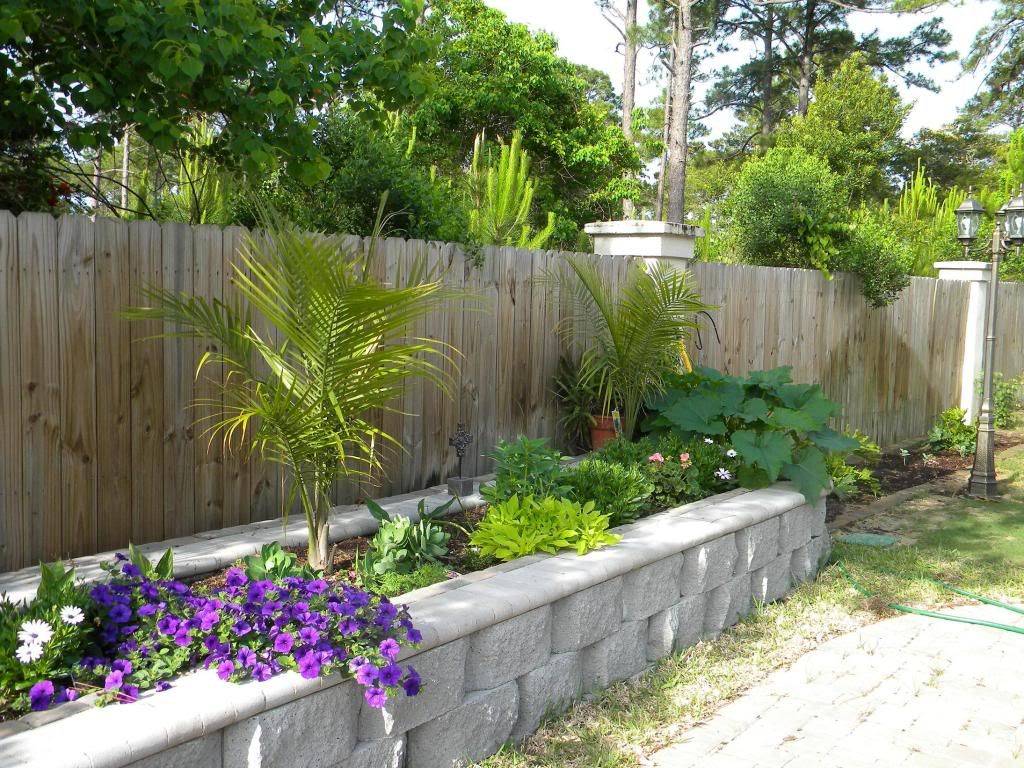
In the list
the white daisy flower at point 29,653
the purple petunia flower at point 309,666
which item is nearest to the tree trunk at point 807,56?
the purple petunia flower at point 309,666

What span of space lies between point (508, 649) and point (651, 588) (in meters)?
0.87

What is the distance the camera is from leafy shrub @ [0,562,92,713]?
2.15m

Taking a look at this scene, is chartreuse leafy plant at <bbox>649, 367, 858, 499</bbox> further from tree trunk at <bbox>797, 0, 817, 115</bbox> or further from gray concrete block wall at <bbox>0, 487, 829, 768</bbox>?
tree trunk at <bbox>797, 0, 817, 115</bbox>

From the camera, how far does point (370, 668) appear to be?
94.0 inches

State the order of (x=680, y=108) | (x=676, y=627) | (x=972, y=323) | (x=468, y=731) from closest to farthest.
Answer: (x=468, y=731)
(x=676, y=627)
(x=972, y=323)
(x=680, y=108)

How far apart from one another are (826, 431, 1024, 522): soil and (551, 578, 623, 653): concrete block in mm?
3509

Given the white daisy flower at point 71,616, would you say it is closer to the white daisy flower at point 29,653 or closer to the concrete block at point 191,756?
the white daisy flower at point 29,653

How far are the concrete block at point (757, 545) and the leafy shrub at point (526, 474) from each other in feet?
2.85

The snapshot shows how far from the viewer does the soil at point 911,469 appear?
6.81 metres

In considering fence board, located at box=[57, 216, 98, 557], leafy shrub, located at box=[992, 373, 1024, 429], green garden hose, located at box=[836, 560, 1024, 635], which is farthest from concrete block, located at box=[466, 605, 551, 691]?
leafy shrub, located at box=[992, 373, 1024, 429]

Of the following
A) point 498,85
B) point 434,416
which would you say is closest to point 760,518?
point 434,416

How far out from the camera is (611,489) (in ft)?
13.5

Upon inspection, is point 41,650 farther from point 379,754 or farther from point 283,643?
point 379,754

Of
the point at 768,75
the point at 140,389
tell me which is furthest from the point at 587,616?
the point at 768,75
